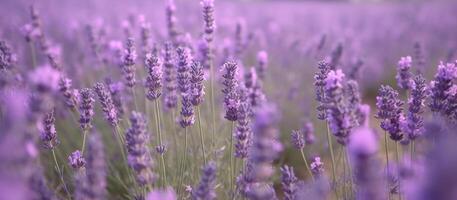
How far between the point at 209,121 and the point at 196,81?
1365 millimetres

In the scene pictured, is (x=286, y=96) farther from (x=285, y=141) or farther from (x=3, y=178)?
(x=3, y=178)

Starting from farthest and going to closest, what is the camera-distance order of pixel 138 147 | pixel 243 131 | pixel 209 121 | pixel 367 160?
pixel 209 121, pixel 243 131, pixel 138 147, pixel 367 160

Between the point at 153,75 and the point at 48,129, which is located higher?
the point at 153,75

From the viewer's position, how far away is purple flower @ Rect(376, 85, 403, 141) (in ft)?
6.84

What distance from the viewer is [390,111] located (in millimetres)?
2090

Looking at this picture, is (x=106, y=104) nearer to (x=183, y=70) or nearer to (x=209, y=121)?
(x=183, y=70)

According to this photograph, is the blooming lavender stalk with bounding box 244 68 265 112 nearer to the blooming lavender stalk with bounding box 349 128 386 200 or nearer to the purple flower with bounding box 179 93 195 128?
the purple flower with bounding box 179 93 195 128

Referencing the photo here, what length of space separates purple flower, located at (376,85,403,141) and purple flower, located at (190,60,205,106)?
851mm

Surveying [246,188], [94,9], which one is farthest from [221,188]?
[94,9]

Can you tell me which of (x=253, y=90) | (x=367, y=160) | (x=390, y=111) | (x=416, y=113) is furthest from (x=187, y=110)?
(x=367, y=160)

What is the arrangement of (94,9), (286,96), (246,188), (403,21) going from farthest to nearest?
(403,21) → (94,9) → (286,96) → (246,188)

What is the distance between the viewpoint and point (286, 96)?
4840 mm

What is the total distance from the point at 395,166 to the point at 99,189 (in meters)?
1.54

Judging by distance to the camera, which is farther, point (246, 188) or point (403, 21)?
point (403, 21)
